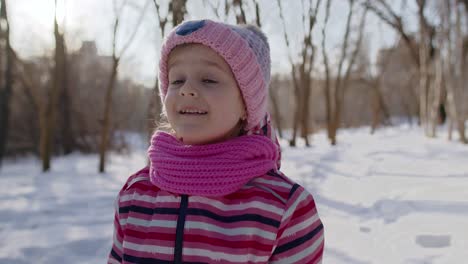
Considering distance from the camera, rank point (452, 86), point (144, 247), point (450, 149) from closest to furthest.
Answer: point (144, 247), point (450, 149), point (452, 86)

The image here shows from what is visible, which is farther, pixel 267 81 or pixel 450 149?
pixel 450 149

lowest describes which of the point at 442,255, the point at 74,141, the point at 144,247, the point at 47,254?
the point at 74,141

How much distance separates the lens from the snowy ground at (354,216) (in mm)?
2236

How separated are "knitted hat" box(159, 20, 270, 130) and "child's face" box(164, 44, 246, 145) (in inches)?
1.0

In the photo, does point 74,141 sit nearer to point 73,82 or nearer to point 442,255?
point 73,82

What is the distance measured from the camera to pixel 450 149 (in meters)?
6.55

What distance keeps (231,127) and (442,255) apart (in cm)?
161

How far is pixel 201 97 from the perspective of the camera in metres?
0.98

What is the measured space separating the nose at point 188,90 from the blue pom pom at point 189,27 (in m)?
0.14

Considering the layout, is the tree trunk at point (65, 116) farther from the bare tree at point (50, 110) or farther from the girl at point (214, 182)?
the girl at point (214, 182)

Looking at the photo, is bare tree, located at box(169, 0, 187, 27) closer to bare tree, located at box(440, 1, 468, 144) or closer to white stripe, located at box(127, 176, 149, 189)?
white stripe, located at box(127, 176, 149, 189)

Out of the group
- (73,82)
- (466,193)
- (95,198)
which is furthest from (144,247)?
(73,82)

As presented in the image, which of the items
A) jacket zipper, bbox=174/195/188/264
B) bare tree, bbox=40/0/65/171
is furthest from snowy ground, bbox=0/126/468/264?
bare tree, bbox=40/0/65/171

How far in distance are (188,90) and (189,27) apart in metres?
0.19
